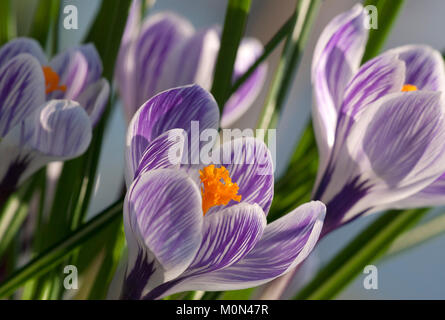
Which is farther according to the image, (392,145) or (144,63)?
(144,63)

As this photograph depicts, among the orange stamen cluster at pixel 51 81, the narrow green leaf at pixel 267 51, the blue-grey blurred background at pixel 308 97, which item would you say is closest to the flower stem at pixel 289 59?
the narrow green leaf at pixel 267 51

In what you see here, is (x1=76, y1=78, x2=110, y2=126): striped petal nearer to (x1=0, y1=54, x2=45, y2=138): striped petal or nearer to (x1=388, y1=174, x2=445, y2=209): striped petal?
(x1=0, y1=54, x2=45, y2=138): striped petal

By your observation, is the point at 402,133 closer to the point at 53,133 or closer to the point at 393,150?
the point at 393,150

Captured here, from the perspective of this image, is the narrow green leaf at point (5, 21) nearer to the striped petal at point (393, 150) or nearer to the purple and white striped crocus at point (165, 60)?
the purple and white striped crocus at point (165, 60)

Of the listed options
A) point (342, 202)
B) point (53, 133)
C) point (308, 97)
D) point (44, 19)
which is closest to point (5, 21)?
point (44, 19)

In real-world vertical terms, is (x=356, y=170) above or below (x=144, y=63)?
below
